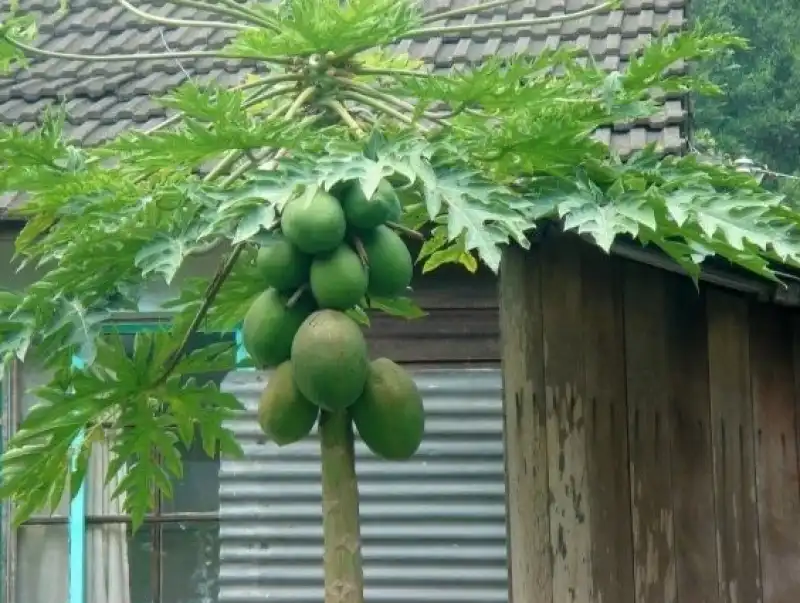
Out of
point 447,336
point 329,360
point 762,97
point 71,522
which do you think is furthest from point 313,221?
point 762,97

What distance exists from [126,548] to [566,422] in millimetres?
3066

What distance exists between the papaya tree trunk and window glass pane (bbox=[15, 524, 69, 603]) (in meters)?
4.20

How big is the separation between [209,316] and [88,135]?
348 cm

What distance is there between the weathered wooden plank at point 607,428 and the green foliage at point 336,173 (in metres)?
1.05

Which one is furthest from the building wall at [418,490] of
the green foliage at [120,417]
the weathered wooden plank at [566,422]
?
the green foliage at [120,417]

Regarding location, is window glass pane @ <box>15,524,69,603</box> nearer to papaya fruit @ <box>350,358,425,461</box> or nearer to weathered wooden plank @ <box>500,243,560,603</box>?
weathered wooden plank @ <box>500,243,560,603</box>

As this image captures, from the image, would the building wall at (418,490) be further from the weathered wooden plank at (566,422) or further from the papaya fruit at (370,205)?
the papaya fruit at (370,205)

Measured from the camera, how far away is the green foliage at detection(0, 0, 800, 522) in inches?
65.9

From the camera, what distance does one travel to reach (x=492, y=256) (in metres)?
1.62

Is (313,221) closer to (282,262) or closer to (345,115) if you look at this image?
(282,262)

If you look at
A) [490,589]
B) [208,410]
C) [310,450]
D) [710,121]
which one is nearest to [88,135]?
[310,450]

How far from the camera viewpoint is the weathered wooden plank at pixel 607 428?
3.01 metres

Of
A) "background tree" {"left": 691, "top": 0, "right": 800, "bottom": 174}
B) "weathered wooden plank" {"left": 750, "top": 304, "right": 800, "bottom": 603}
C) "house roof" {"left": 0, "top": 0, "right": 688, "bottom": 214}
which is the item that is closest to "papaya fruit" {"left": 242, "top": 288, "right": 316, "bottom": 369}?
"weathered wooden plank" {"left": 750, "top": 304, "right": 800, "bottom": 603}

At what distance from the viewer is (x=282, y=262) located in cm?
173
